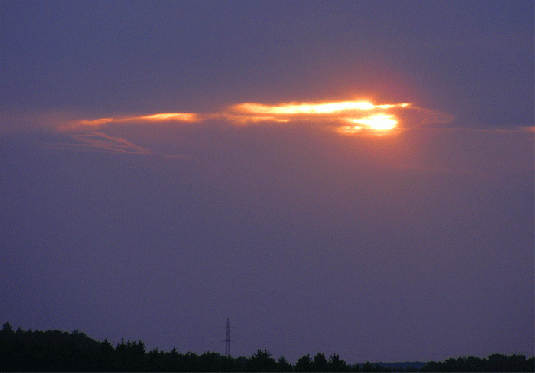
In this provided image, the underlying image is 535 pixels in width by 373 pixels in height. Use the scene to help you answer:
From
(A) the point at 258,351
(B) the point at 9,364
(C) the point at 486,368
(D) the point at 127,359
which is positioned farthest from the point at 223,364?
(C) the point at 486,368

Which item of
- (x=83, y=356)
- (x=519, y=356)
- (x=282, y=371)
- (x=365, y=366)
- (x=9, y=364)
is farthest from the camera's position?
(x=519, y=356)

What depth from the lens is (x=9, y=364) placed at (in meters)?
56.5

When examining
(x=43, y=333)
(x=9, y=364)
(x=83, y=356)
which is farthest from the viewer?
(x=43, y=333)

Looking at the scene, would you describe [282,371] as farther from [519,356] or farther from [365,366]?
[519,356]

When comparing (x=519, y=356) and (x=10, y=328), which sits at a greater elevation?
(x=10, y=328)

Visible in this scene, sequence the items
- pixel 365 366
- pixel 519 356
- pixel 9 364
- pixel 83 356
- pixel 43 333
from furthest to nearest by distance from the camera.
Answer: pixel 43 333, pixel 519 356, pixel 365 366, pixel 83 356, pixel 9 364

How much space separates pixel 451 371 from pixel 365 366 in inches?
682

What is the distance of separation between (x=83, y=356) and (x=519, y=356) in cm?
5116

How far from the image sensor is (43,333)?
396 feet

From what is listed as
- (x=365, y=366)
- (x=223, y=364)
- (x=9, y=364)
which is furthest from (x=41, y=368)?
(x=365, y=366)

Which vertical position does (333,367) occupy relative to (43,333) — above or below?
below

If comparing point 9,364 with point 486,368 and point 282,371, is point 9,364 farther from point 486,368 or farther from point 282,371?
point 486,368

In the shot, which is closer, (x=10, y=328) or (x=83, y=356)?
(x=83, y=356)

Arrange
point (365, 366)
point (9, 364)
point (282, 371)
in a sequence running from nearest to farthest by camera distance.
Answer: point (9, 364) < point (282, 371) < point (365, 366)
